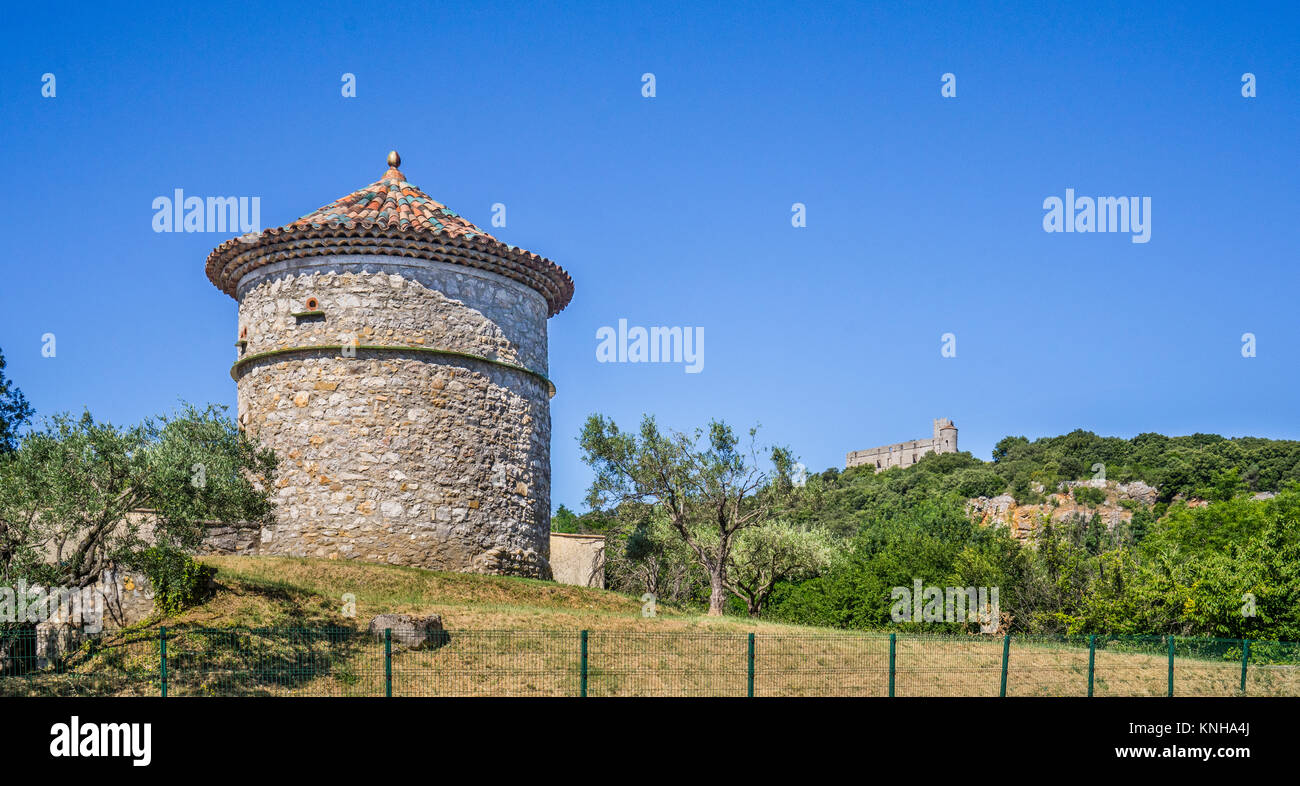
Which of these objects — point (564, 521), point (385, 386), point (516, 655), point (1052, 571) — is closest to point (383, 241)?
point (385, 386)

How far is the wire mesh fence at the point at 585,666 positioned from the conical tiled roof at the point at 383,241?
10.2 metres

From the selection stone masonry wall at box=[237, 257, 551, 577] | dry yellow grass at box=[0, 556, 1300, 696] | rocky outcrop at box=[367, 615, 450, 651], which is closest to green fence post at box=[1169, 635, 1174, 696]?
dry yellow grass at box=[0, 556, 1300, 696]

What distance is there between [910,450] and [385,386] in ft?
553

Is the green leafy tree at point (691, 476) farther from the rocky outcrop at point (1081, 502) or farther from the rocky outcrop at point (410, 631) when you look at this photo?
the rocky outcrop at point (1081, 502)

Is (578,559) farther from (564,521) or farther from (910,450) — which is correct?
(910,450)

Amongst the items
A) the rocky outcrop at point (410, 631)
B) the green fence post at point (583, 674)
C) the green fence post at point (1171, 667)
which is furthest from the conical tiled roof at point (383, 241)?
the green fence post at point (1171, 667)

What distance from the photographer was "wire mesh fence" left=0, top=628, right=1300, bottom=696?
16.0 m

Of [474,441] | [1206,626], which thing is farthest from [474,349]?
[1206,626]

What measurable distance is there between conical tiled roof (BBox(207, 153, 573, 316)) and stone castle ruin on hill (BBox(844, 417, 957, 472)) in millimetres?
148580

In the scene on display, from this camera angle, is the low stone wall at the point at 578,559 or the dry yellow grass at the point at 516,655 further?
the low stone wall at the point at 578,559

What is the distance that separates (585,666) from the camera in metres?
16.4

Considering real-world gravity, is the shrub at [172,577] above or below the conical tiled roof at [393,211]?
below

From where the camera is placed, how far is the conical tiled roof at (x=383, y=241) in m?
24.5
